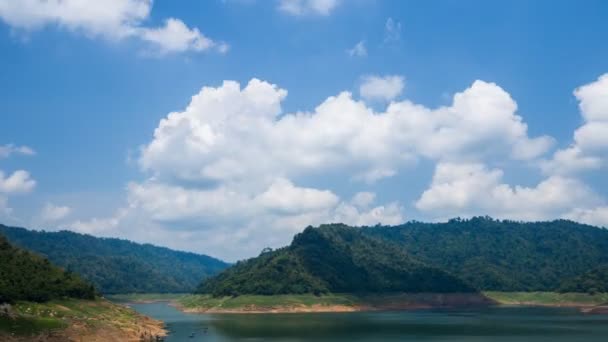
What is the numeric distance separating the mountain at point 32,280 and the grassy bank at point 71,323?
1.65 metres

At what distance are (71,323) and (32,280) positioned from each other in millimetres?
15383

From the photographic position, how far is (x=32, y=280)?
9744 cm

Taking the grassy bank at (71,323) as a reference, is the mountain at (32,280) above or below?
above

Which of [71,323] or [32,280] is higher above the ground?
[32,280]

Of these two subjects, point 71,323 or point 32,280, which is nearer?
point 71,323

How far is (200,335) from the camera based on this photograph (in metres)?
110

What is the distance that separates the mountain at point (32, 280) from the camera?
89.7m

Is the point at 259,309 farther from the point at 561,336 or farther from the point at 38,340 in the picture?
the point at 38,340

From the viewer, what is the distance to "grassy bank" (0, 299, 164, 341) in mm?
77938

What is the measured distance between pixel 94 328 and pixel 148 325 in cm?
2567

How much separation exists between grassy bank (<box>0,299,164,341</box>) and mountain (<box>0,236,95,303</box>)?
165 cm

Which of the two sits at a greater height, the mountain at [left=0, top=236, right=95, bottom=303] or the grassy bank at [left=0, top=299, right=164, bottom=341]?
the mountain at [left=0, top=236, right=95, bottom=303]

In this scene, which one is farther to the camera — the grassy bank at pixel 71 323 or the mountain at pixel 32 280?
the mountain at pixel 32 280

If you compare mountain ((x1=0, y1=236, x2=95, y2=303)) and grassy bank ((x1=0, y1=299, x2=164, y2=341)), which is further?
mountain ((x1=0, y1=236, x2=95, y2=303))
